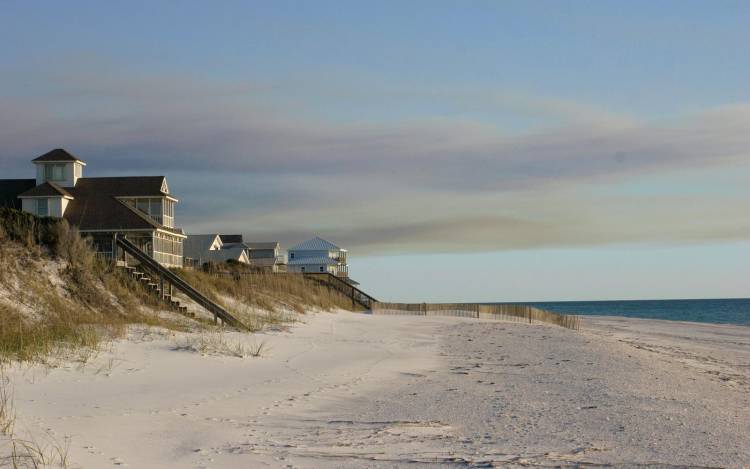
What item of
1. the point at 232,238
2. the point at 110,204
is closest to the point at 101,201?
the point at 110,204

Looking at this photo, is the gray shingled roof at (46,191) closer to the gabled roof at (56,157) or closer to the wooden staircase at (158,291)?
the gabled roof at (56,157)

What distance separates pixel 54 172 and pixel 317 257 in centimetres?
4955

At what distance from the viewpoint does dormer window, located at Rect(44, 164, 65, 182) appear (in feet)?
146

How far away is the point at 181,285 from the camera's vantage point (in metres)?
20.5

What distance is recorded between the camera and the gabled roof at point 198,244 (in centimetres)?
7869

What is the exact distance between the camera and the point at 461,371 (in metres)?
14.1

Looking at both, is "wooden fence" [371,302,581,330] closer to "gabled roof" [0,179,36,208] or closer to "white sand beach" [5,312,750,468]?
"gabled roof" [0,179,36,208]

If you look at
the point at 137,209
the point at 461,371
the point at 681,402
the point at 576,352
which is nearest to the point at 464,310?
the point at 137,209

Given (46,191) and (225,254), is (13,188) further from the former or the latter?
(225,254)

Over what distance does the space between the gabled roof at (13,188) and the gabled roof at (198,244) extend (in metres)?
32.2

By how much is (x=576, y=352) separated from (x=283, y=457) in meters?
12.5

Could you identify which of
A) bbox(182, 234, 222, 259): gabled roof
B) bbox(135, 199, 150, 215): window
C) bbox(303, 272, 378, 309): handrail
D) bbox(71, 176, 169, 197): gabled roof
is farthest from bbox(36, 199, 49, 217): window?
bbox(182, 234, 222, 259): gabled roof

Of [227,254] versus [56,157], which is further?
[227,254]

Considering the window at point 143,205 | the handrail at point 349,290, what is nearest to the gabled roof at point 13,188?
the window at point 143,205
